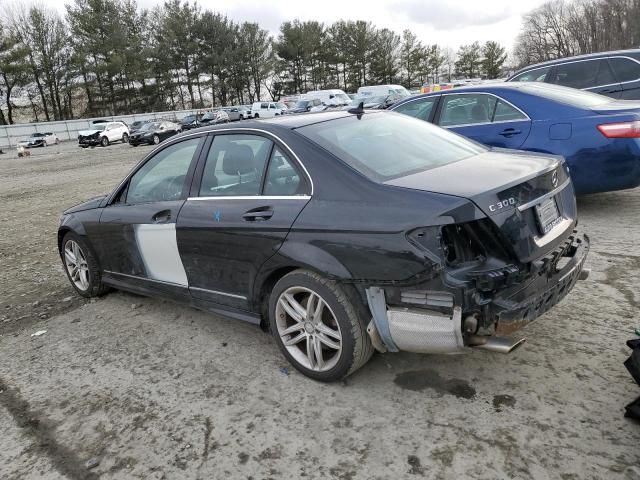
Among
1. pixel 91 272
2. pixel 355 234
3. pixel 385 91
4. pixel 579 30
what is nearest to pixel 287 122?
pixel 355 234

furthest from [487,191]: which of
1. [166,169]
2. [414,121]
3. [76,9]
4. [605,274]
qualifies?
[76,9]

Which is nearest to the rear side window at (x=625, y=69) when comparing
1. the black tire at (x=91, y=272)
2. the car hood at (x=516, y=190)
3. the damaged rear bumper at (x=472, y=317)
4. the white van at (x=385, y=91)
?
the car hood at (x=516, y=190)

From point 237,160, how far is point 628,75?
793 cm

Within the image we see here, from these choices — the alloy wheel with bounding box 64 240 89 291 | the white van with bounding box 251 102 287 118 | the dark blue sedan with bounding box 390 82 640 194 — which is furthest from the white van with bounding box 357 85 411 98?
the alloy wheel with bounding box 64 240 89 291

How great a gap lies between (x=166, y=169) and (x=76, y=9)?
6427 cm

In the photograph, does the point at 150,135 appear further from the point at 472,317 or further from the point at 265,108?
the point at 472,317

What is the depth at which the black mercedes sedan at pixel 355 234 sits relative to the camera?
8.40ft

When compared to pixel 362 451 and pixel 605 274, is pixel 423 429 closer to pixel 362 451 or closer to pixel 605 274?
pixel 362 451

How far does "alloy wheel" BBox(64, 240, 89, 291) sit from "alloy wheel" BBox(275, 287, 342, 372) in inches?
101

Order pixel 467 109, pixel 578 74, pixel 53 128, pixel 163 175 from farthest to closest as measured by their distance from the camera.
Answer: pixel 53 128, pixel 578 74, pixel 467 109, pixel 163 175

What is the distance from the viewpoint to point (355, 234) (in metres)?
2.73

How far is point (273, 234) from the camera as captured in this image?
3.11m

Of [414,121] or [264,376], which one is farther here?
[414,121]

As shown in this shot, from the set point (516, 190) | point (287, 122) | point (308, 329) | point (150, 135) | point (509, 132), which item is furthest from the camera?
point (150, 135)
